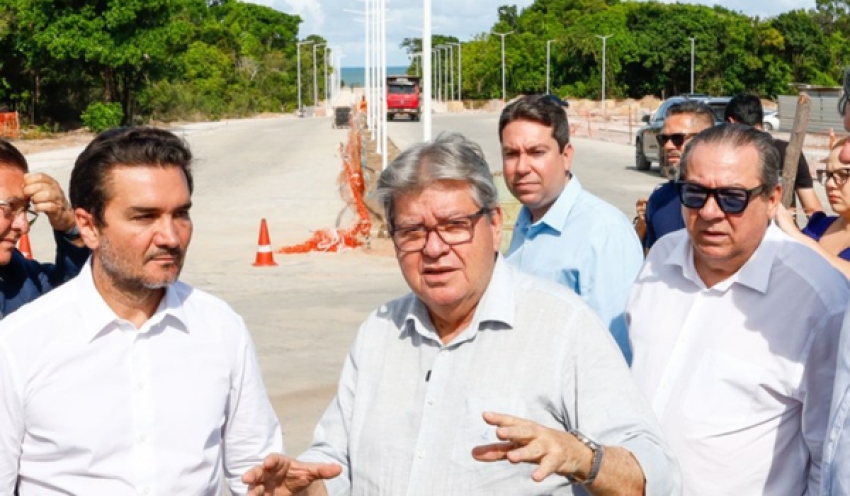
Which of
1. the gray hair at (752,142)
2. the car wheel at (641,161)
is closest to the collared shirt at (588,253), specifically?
the gray hair at (752,142)

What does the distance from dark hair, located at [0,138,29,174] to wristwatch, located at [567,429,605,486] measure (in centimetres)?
199

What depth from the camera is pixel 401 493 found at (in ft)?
9.25

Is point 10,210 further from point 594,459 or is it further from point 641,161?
point 641,161

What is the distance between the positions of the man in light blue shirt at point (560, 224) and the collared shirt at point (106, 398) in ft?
5.03

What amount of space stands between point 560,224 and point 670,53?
9036 centimetres

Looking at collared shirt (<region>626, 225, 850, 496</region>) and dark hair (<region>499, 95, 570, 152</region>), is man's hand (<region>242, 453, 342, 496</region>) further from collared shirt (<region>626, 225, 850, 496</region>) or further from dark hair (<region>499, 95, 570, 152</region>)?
dark hair (<region>499, 95, 570, 152</region>)

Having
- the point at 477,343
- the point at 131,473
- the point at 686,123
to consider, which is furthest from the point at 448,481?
the point at 686,123

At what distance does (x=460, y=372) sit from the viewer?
2.84m

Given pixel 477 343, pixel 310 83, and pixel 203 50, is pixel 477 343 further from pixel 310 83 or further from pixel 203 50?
pixel 310 83

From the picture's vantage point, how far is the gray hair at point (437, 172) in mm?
2900

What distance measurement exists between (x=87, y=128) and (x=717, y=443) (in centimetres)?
5296

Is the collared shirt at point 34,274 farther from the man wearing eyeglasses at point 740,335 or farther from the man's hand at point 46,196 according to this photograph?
the man wearing eyeglasses at point 740,335

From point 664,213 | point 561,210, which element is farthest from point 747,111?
point 561,210

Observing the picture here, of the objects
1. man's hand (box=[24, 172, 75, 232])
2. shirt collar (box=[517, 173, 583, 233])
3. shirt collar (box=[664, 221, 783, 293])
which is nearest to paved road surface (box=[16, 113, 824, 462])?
shirt collar (box=[517, 173, 583, 233])
